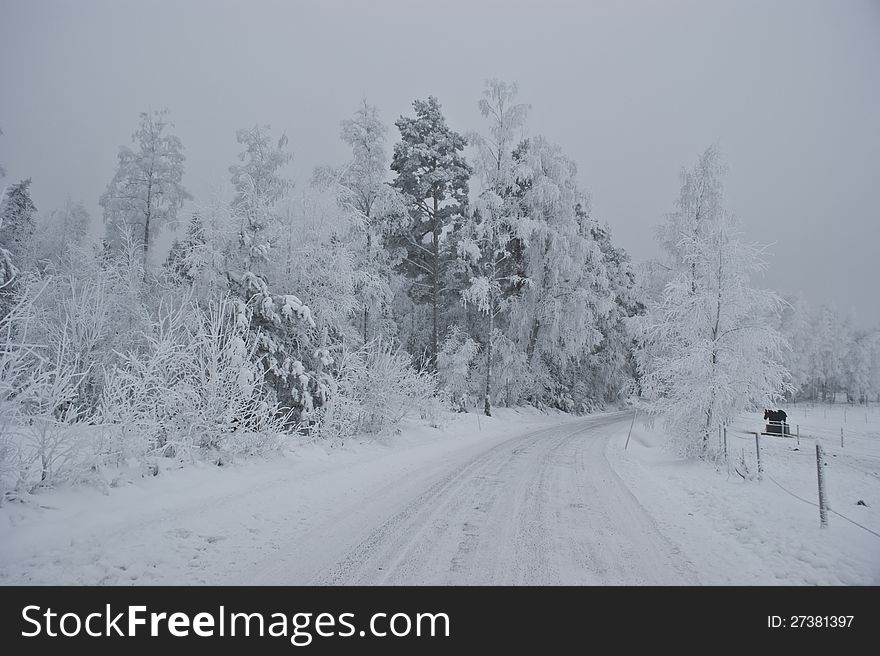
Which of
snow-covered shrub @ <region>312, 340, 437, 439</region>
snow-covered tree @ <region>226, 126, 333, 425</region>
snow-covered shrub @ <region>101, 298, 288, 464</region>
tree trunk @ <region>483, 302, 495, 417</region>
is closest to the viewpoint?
snow-covered shrub @ <region>101, 298, 288, 464</region>

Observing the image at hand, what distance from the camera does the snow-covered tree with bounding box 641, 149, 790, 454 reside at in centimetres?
1095

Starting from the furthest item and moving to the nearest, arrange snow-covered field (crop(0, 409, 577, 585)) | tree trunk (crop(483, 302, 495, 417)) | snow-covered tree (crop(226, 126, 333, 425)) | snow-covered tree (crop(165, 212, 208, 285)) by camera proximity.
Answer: tree trunk (crop(483, 302, 495, 417))
snow-covered tree (crop(165, 212, 208, 285))
snow-covered tree (crop(226, 126, 333, 425))
snow-covered field (crop(0, 409, 577, 585))

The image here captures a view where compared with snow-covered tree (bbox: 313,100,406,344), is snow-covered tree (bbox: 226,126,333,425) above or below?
below

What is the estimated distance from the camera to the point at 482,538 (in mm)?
5301

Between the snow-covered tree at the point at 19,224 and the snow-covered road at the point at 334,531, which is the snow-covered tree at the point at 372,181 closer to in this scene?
the snow-covered road at the point at 334,531

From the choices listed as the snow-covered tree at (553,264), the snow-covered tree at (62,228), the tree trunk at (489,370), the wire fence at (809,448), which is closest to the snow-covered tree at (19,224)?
the snow-covered tree at (62,228)

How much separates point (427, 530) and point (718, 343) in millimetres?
9333

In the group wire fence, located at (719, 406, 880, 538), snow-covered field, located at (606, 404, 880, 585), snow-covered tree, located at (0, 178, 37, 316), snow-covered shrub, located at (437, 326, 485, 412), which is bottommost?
wire fence, located at (719, 406, 880, 538)

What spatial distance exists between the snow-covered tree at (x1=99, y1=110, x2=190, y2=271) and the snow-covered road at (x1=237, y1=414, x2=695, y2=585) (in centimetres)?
1994

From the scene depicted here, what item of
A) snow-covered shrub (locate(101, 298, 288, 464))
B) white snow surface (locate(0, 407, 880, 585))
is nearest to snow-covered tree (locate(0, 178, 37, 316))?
snow-covered shrub (locate(101, 298, 288, 464))

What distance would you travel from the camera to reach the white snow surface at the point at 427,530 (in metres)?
4.27

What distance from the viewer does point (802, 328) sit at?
56.8m

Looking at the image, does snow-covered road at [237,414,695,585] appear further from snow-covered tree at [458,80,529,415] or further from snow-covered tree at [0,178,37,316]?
snow-covered tree at [0,178,37,316]

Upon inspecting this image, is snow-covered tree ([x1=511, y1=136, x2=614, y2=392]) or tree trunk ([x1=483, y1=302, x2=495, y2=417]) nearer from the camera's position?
tree trunk ([x1=483, y1=302, x2=495, y2=417])
